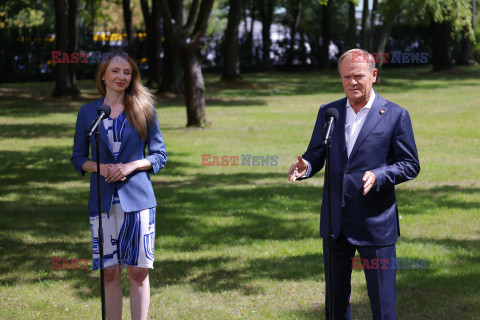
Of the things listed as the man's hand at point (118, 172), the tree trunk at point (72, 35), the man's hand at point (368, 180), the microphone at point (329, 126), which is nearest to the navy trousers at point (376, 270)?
the man's hand at point (368, 180)

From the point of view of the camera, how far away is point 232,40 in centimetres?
3281

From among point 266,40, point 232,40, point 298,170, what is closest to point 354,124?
point 298,170

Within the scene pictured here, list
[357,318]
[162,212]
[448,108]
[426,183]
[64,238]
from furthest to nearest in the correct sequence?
[448,108]
[426,183]
[162,212]
[64,238]
[357,318]

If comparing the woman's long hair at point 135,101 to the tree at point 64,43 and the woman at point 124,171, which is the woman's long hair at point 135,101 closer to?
the woman at point 124,171

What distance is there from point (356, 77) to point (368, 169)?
59cm

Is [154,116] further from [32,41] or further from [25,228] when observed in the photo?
[32,41]

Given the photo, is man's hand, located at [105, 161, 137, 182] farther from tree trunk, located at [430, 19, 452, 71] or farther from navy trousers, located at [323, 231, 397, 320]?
tree trunk, located at [430, 19, 452, 71]

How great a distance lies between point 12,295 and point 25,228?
2.62 metres

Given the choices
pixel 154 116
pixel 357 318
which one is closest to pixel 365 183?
pixel 154 116

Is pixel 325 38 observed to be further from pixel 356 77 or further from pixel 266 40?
pixel 356 77

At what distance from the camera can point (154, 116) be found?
4.68 metres

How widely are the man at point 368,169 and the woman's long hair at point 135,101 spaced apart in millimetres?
1175

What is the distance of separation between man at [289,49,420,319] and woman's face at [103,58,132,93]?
139 cm

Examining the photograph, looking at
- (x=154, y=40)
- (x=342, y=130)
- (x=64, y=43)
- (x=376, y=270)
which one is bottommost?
(x=376, y=270)
